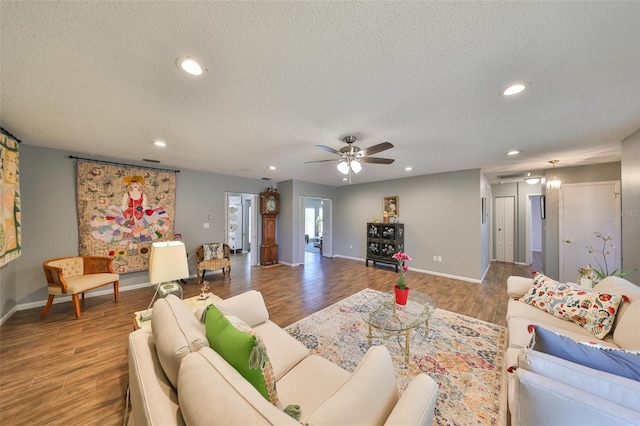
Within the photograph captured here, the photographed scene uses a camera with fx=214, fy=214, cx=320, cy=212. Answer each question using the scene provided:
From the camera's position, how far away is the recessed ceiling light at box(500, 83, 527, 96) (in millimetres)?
1650

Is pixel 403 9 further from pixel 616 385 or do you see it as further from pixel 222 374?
pixel 616 385

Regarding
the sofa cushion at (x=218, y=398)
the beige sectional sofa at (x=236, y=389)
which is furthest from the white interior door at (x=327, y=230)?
the sofa cushion at (x=218, y=398)

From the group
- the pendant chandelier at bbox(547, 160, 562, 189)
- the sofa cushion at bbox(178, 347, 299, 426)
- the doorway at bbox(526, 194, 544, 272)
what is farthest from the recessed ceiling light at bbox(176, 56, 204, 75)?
the doorway at bbox(526, 194, 544, 272)

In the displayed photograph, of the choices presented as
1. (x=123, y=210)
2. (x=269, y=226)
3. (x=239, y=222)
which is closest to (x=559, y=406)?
(x=123, y=210)

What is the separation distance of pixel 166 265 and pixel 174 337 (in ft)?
3.61

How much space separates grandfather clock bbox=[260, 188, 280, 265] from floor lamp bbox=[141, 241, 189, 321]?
3.95m

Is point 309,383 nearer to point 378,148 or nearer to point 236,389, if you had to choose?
point 236,389

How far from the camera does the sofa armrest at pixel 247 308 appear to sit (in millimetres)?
1833

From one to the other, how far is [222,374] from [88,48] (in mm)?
1974

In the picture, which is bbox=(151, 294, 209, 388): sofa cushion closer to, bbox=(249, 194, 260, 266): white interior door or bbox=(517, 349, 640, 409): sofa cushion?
bbox=(517, 349, 640, 409): sofa cushion

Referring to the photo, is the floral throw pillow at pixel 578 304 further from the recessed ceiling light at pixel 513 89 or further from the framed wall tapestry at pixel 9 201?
the framed wall tapestry at pixel 9 201

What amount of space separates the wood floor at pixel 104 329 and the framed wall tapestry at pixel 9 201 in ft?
3.34

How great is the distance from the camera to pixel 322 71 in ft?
4.91

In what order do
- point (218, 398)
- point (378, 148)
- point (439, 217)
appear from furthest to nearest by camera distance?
point (439, 217)
point (378, 148)
point (218, 398)
